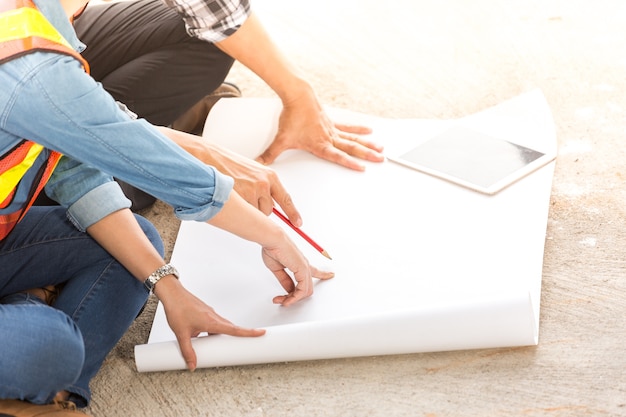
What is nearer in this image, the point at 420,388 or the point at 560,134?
the point at 420,388

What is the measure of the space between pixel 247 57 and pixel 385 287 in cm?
74

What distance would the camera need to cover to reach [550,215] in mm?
1890

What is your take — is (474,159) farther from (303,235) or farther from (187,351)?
(187,351)

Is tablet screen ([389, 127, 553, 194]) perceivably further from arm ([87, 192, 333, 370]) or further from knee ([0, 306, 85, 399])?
knee ([0, 306, 85, 399])

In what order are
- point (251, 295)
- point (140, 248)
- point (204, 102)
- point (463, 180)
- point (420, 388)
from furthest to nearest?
point (204, 102) < point (463, 180) < point (251, 295) < point (140, 248) < point (420, 388)

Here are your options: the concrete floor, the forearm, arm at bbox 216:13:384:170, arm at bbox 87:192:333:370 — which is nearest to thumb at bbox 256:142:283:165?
arm at bbox 216:13:384:170

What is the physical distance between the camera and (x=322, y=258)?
1742 mm

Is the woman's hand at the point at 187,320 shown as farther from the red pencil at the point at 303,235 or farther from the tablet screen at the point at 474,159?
the tablet screen at the point at 474,159

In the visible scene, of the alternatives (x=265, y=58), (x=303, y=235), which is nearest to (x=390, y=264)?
(x=303, y=235)

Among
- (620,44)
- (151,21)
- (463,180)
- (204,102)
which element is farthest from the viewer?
(620,44)

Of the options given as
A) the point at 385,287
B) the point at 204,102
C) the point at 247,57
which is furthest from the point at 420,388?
the point at 204,102

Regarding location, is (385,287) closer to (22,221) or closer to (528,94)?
(22,221)

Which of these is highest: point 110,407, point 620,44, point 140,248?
point 140,248

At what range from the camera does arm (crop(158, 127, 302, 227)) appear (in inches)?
63.1
